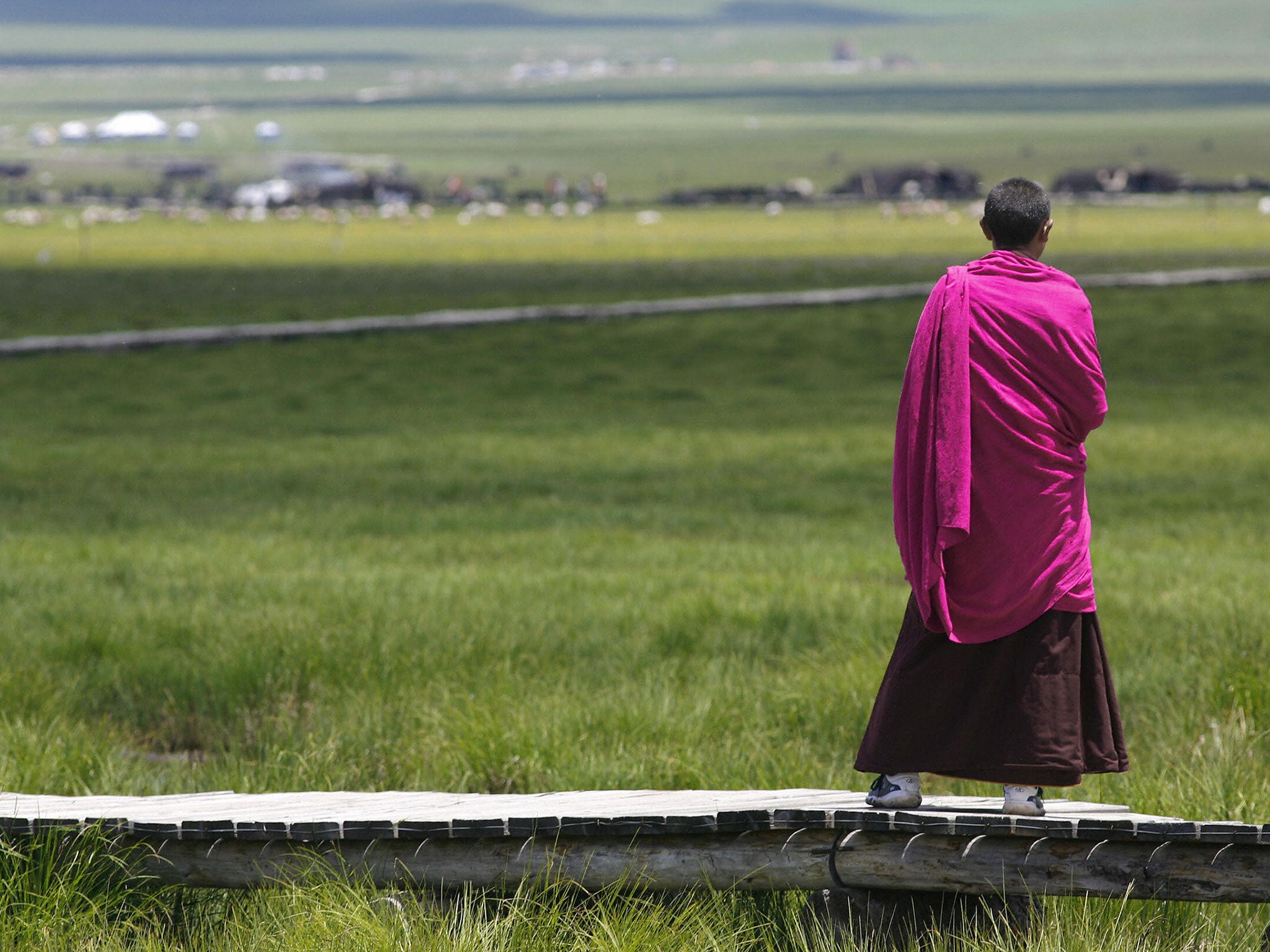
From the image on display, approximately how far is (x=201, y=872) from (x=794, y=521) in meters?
8.65

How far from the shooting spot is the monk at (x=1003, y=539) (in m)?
4.64

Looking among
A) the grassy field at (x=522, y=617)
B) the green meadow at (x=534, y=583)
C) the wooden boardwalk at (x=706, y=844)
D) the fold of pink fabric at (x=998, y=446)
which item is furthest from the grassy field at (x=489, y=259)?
the fold of pink fabric at (x=998, y=446)

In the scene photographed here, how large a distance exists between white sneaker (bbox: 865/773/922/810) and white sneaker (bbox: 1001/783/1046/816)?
0.23m

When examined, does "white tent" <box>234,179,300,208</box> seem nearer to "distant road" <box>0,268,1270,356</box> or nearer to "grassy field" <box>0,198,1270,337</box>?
"grassy field" <box>0,198,1270,337</box>

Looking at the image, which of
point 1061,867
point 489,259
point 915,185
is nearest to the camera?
point 1061,867

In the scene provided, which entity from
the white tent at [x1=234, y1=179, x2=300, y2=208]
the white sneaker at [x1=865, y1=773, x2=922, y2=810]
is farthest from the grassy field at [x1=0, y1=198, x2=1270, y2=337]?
the white tent at [x1=234, y1=179, x2=300, y2=208]

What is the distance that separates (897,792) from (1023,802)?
12.7 inches

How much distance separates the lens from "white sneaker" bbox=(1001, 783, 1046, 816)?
4738 mm

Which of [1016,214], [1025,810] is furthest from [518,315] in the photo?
[1025,810]

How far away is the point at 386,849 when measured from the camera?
4930 millimetres

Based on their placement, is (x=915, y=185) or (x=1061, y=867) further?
(x=915, y=185)

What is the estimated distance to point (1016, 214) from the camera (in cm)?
479

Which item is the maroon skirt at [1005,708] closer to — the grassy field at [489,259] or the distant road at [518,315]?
the distant road at [518,315]

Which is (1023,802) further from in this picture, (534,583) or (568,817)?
(534,583)
